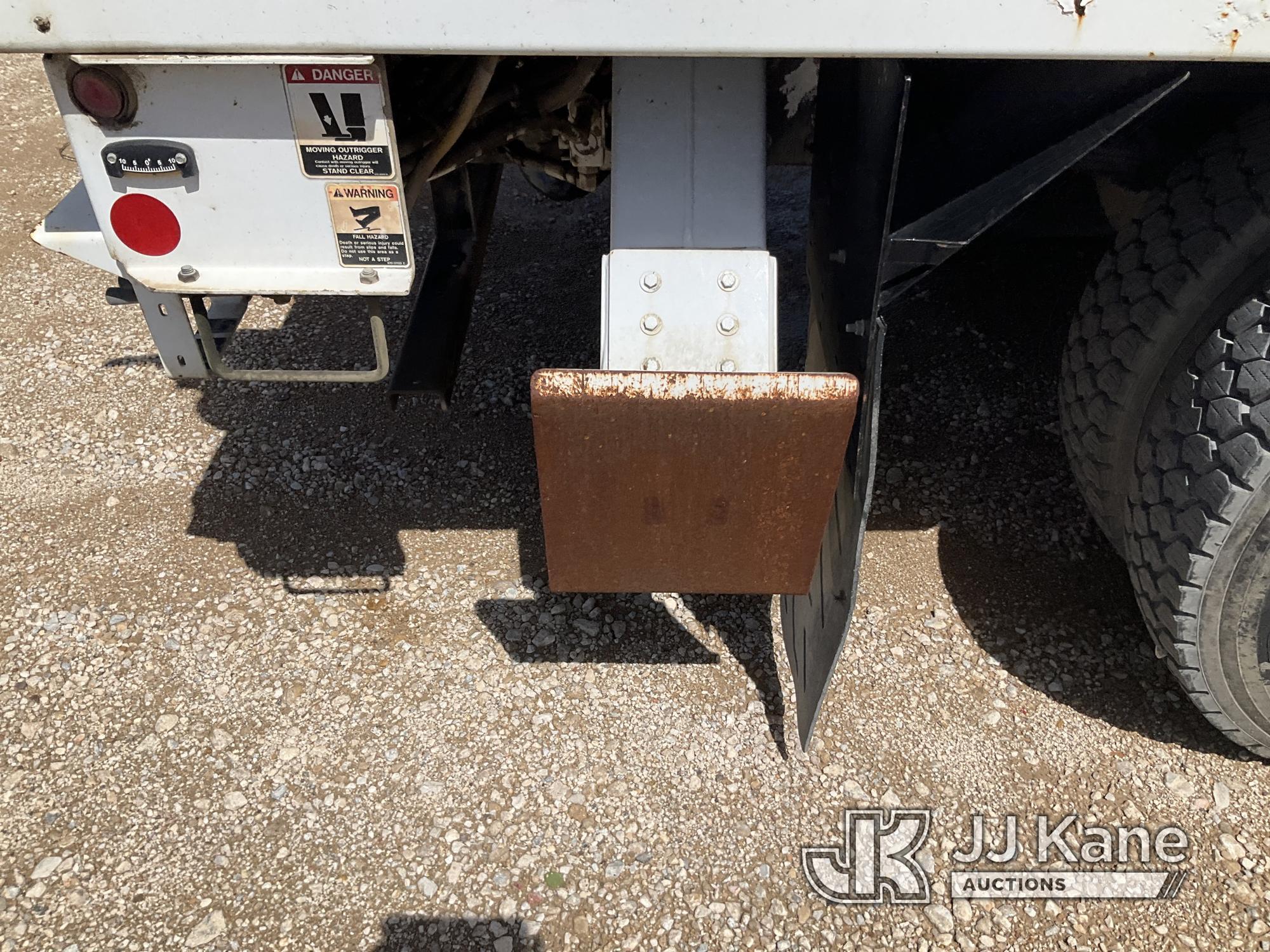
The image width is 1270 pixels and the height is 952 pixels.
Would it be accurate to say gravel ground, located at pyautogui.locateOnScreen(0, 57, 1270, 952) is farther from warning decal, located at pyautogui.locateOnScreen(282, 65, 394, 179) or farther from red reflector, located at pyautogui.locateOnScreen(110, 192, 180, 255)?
warning decal, located at pyautogui.locateOnScreen(282, 65, 394, 179)

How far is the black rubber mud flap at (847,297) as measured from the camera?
151 centimetres

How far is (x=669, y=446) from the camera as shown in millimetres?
1439

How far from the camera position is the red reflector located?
1.41 meters

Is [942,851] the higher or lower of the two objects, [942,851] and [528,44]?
the lower

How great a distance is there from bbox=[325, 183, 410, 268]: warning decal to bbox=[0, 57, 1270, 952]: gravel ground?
977mm

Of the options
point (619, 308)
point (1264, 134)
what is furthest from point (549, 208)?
point (1264, 134)

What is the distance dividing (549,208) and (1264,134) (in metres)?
2.48

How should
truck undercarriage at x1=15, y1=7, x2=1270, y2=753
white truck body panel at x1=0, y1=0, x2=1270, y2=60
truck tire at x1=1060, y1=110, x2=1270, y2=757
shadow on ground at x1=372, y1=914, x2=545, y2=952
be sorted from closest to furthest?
white truck body panel at x1=0, y1=0, x2=1270, y2=60, truck undercarriage at x1=15, y1=7, x2=1270, y2=753, truck tire at x1=1060, y1=110, x2=1270, y2=757, shadow on ground at x1=372, y1=914, x2=545, y2=952

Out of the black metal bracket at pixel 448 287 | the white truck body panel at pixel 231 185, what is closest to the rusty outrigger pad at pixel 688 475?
→ the white truck body panel at pixel 231 185


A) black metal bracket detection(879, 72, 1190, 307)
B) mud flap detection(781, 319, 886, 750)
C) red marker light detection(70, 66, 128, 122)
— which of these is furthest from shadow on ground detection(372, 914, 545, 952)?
red marker light detection(70, 66, 128, 122)

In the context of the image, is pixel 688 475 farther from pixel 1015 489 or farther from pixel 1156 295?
pixel 1015 489

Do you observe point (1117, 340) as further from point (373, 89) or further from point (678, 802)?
point (373, 89)

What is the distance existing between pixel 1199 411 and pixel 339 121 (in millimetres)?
1456

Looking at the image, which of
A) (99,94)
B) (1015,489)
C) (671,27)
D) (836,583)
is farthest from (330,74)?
(1015,489)
